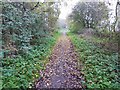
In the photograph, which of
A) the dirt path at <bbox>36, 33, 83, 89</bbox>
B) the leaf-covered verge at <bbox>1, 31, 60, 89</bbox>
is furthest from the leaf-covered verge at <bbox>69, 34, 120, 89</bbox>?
the leaf-covered verge at <bbox>1, 31, 60, 89</bbox>

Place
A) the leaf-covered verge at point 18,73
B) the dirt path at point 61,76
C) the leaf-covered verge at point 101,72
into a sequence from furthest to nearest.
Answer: the dirt path at point 61,76 < the leaf-covered verge at point 101,72 < the leaf-covered verge at point 18,73

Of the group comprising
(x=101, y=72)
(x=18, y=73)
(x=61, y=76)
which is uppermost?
(x=18, y=73)

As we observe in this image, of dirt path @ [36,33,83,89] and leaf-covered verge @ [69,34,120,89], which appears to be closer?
leaf-covered verge @ [69,34,120,89]

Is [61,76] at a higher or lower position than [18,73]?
lower

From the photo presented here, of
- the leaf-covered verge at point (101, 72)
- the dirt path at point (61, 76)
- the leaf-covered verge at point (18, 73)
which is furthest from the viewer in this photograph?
the dirt path at point (61, 76)

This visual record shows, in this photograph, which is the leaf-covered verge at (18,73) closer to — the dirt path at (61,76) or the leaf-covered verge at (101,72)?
the dirt path at (61,76)

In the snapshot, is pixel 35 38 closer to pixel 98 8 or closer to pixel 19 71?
pixel 19 71

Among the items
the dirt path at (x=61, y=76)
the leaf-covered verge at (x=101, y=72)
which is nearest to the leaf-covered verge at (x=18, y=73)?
the dirt path at (x=61, y=76)

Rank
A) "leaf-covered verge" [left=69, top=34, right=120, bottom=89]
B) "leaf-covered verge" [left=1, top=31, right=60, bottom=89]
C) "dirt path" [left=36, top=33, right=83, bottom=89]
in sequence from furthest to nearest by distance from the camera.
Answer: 1. "dirt path" [left=36, top=33, right=83, bottom=89]
2. "leaf-covered verge" [left=69, top=34, right=120, bottom=89]
3. "leaf-covered verge" [left=1, top=31, right=60, bottom=89]

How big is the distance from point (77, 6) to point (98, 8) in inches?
239

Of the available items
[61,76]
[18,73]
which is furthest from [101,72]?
[18,73]

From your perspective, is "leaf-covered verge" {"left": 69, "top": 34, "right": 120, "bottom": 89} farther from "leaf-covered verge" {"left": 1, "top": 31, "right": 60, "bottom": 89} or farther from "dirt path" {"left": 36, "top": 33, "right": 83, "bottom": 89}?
"leaf-covered verge" {"left": 1, "top": 31, "right": 60, "bottom": 89}

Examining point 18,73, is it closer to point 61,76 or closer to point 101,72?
point 61,76

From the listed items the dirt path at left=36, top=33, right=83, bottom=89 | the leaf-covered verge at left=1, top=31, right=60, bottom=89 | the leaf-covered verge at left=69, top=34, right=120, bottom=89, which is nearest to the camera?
the leaf-covered verge at left=1, top=31, right=60, bottom=89
